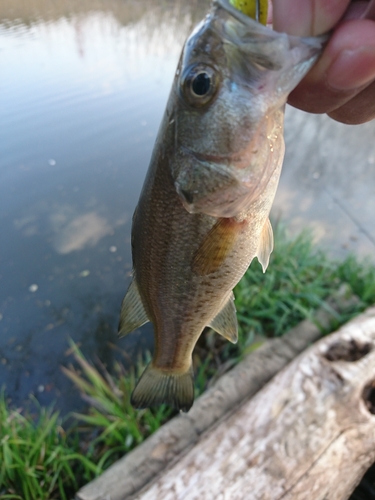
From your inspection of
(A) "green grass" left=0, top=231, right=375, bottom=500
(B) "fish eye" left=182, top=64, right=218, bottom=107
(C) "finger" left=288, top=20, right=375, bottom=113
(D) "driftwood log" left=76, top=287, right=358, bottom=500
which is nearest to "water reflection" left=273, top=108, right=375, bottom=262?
(A) "green grass" left=0, top=231, right=375, bottom=500

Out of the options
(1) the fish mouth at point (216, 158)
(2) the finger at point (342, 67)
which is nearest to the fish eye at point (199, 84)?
(1) the fish mouth at point (216, 158)

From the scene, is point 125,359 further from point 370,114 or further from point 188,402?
point 370,114

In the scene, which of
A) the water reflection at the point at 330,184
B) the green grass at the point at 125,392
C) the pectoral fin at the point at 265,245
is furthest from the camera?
the water reflection at the point at 330,184

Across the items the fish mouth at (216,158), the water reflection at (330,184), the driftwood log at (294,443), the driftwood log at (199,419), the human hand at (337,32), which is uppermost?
the human hand at (337,32)

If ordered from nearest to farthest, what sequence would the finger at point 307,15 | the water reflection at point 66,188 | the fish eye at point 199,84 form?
the finger at point 307,15 < the fish eye at point 199,84 < the water reflection at point 66,188

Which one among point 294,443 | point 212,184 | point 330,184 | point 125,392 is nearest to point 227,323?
point 212,184

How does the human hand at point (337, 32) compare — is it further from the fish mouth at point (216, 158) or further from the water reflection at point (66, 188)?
the water reflection at point (66, 188)

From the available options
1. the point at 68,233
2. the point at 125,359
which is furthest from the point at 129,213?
the point at 125,359

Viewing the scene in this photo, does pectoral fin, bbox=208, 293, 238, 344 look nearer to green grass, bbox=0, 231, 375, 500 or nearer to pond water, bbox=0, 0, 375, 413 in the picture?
green grass, bbox=0, 231, 375, 500
